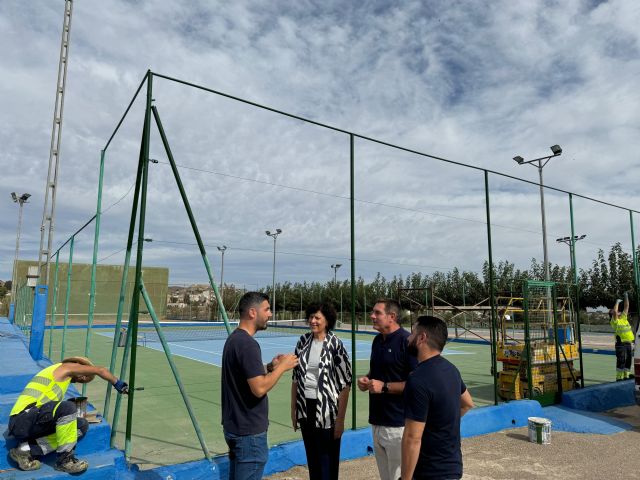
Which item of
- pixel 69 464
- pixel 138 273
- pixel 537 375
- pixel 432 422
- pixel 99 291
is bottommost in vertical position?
pixel 69 464

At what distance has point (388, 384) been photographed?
144 inches

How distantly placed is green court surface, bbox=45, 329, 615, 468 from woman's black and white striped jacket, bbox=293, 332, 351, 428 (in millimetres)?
2477

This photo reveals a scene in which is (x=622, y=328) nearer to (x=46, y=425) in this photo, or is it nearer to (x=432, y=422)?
(x=432, y=422)

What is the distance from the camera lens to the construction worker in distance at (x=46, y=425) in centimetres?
407

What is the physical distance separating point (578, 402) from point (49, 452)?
8035mm

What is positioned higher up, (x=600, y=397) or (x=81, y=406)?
(x=81, y=406)

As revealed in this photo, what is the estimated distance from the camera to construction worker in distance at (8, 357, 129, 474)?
407 cm

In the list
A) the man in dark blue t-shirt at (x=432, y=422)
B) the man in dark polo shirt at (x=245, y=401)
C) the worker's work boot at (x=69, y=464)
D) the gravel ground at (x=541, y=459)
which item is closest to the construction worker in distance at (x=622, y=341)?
the gravel ground at (x=541, y=459)

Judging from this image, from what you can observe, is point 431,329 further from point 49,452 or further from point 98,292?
point 98,292

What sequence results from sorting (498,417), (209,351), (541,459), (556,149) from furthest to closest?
(556,149)
(209,351)
(498,417)
(541,459)

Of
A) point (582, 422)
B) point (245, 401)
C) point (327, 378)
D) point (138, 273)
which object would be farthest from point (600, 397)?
point (138, 273)

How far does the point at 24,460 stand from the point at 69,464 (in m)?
0.35

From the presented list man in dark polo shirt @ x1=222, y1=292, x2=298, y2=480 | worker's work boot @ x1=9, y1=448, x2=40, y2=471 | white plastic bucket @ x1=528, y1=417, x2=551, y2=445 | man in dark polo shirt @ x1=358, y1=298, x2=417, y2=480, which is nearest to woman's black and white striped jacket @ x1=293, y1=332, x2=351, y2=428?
man in dark polo shirt @ x1=358, y1=298, x2=417, y2=480

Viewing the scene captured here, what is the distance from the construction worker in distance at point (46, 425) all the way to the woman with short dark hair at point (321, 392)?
1713 mm
